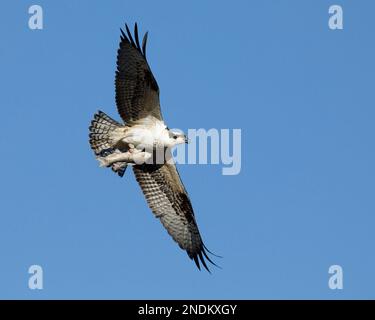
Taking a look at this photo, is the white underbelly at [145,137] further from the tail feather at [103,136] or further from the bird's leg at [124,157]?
the tail feather at [103,136]

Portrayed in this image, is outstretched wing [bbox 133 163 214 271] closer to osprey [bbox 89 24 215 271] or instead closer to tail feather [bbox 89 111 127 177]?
osprey [bbox 89 24 215 271]

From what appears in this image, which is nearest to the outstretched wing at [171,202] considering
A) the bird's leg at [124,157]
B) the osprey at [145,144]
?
the osprey at [145,144]

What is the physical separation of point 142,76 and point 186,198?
2.17m

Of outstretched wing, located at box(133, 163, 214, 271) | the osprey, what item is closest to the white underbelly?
the osprey

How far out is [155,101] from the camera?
17031mm

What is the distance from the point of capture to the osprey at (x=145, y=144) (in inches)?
667

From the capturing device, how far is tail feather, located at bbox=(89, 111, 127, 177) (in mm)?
17375

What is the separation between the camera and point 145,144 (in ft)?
56.0

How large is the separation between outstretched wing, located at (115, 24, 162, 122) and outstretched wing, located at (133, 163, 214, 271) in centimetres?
114

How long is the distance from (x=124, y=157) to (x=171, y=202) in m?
1.29
